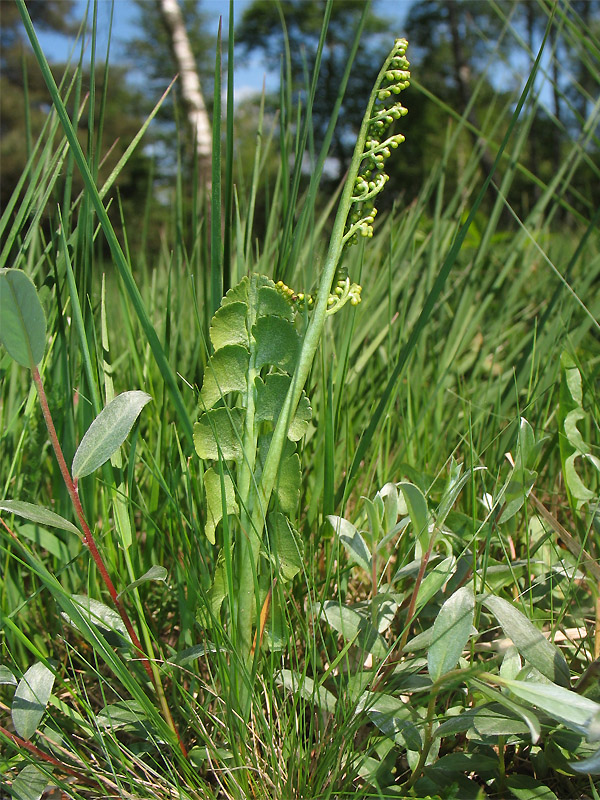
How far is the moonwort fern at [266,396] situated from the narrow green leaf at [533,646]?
16 cm

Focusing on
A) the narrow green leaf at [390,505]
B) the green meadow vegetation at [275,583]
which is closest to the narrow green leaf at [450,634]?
the green meadow vegetation at [275,583]

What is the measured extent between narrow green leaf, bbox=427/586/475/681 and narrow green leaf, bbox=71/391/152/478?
257mm

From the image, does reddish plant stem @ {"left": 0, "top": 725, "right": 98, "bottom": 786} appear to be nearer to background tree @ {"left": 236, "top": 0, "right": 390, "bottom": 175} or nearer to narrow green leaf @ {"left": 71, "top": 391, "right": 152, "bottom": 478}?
narrow green leaf @ {"left": 71, "top": 391, "right": 152, "bottom": 478}

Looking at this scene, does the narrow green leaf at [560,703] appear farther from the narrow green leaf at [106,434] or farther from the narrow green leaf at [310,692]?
the narrow green leaf at [106,434]

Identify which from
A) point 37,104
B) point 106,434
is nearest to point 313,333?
point 106,434

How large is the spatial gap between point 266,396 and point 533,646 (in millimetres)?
275

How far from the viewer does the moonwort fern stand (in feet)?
1.55

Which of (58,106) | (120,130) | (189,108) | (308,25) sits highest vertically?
(308,25)

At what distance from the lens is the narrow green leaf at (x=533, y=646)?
0.42m

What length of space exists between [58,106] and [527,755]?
606 mm

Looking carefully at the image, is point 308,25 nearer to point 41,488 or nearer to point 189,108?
point 189,108

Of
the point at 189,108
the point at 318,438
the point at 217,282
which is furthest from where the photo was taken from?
the point at 189,108

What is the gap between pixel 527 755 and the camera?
1.63 feet

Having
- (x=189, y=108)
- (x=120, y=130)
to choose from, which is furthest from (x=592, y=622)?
(x=120, y=130)
